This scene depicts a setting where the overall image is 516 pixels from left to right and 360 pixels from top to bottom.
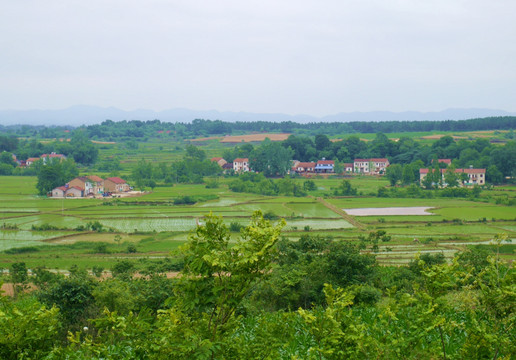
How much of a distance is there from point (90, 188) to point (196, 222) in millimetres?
16462

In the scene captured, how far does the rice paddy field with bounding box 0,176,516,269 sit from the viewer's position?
19922 mm

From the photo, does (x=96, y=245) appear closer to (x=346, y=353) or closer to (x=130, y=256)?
(x=130, y=256)

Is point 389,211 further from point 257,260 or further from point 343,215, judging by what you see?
point 257,260

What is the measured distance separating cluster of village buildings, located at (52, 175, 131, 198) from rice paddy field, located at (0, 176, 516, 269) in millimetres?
1852

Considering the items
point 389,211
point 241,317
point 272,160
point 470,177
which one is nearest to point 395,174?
point 470,177

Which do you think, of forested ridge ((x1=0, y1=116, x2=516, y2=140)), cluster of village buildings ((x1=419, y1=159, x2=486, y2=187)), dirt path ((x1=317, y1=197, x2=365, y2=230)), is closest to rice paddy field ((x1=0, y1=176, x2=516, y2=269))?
dirt path ((x1=317, y1=197, x2=365, y2=230))

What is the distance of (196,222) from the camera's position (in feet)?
74.1

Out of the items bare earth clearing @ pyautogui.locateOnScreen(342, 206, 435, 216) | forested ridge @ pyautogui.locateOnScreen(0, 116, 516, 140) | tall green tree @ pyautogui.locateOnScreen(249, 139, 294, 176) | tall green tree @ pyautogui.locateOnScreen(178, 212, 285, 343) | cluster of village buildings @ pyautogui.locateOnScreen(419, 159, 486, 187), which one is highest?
forested ridge @ pyautogui.locateOnScreen(0, 116, 516, 140)

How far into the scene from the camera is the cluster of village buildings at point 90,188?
34.8m

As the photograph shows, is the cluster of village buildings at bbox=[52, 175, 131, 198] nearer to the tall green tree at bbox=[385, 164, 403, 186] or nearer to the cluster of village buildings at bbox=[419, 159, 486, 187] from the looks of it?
the tall green tree at bbox=[385, 164, 403, 186]

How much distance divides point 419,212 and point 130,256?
54.4 feet

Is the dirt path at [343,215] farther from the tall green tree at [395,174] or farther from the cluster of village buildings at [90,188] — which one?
the cluster of village buildings at [90,188]

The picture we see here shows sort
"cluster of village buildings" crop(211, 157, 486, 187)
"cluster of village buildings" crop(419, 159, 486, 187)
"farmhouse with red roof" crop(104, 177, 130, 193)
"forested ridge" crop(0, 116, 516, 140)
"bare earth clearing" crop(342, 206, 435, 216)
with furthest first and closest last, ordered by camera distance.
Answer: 1. "forested ridge" crop(0, 116, 516, 140)
2. "cluster of village buildings" crop(211, 157, 486, 187)
3. "cluster of village buildings" crop(419, 159, 486, 187)
4. "farmhouse with red roof" crop(104, 177, 130, 193)
5. "bare earth clearing" crop(342, 206, 435, 216)

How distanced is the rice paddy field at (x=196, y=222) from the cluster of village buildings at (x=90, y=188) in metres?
1.85
